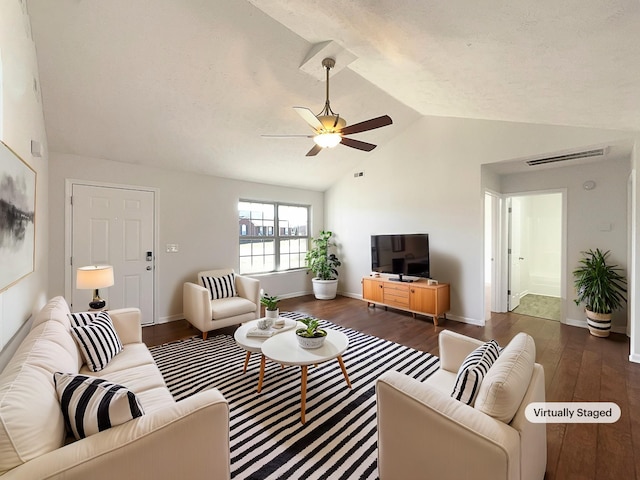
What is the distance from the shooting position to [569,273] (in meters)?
3.99

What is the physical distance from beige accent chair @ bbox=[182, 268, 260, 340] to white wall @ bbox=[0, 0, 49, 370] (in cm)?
147

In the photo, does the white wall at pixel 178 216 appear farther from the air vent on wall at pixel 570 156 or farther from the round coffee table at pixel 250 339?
the air vent on wall at pixel 570 156

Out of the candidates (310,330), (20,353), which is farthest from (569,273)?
(20,353)

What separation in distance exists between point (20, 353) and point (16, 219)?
896 mm

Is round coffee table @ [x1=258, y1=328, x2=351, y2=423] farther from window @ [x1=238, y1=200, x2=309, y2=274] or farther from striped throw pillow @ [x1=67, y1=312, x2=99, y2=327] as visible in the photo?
window @ [x1=238, y1=200, x2=309, y2=274]

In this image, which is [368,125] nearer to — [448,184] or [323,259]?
[448,184]

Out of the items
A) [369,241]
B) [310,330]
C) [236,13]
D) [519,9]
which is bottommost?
[310,330]

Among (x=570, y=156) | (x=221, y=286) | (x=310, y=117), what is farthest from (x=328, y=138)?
(x=570, y=156)

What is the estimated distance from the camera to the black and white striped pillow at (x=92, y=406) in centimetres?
109

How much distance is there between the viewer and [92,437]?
3.44ft

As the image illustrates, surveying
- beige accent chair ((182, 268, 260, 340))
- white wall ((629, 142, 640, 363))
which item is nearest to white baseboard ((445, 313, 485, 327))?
white wall ((629, 142, 640, 363))

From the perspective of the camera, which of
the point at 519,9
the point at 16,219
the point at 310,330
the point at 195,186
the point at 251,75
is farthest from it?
the point at 195,186

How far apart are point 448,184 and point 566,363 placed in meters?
2.61

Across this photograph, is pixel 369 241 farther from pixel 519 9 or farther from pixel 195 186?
pixel 519 9
